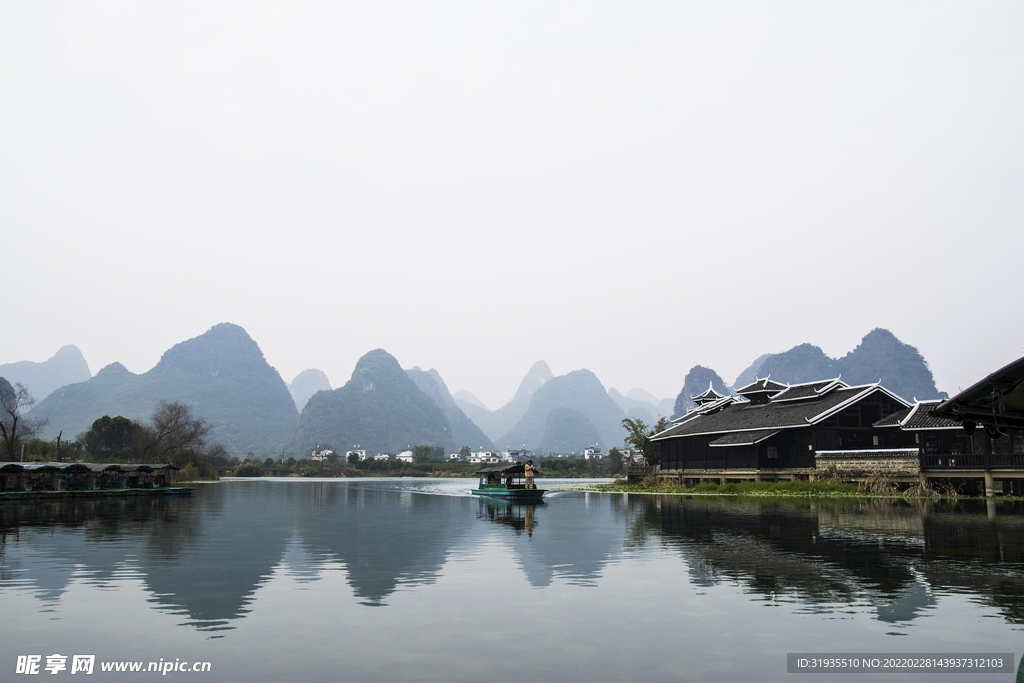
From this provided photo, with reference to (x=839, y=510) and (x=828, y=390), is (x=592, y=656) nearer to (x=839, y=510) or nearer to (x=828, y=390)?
(x=839, y=510)

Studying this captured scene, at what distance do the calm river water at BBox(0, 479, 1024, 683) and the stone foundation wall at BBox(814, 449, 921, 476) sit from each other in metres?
15.5

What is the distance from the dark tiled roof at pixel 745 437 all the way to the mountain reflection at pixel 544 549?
12788mm

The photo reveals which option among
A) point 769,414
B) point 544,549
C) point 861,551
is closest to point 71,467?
point 544,549

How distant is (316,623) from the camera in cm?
1345

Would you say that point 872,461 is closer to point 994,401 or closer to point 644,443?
point 644,443

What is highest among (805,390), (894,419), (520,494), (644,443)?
(805,390)

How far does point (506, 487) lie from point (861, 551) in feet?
122

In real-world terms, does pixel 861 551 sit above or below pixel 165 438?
below

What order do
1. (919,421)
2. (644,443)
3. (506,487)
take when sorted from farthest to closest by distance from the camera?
1. (644,443)
2. (506,487)
3. (919,421)

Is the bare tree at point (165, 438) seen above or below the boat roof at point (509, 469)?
above

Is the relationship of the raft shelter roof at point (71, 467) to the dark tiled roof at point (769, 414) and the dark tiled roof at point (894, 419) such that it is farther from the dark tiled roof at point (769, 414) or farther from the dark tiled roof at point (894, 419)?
the dark tiled roof at point (894, 419)

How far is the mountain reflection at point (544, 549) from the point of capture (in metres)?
16.3

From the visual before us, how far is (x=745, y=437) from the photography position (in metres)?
55.9

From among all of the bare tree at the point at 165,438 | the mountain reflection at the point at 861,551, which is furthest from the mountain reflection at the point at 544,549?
the bare tree at the point at 165,438
